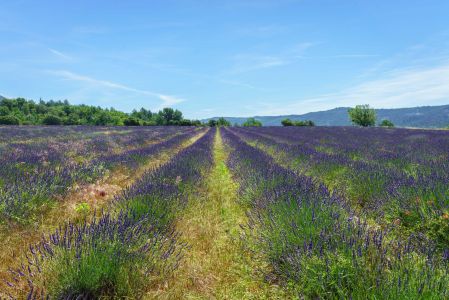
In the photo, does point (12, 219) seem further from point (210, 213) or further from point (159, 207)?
point (210, 213)

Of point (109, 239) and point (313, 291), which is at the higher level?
point (109, 239)

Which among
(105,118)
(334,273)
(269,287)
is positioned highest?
(105,118)

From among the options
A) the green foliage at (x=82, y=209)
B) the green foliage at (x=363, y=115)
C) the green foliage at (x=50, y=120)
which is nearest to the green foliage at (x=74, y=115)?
the green foliage at (x=50, y=120)

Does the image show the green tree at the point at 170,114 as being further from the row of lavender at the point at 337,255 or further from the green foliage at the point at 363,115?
the row of lavender at the point at 337,255

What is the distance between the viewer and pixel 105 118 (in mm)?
68188

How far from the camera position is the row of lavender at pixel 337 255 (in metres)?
1.75

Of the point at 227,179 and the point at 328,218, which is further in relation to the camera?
the point at 227,179

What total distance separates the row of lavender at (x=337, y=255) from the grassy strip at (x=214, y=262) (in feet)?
0.58

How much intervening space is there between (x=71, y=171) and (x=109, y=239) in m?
4.25

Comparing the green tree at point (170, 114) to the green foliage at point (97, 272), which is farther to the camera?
the green tree at point (170, 114)

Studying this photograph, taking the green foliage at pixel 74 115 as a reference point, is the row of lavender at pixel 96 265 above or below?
below

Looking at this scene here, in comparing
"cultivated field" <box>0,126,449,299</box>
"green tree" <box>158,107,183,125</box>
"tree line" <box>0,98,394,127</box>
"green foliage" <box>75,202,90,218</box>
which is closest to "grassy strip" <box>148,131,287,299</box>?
"cultivated field" <box>0,126,449,299</box>

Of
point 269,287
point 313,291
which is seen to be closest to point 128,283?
point 269,287

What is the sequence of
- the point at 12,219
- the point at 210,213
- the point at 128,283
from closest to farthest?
the point at 128,283 < the point at 12,219 < the point at 210,213
